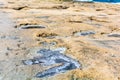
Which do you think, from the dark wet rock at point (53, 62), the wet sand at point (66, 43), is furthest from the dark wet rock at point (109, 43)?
the dark wet rock at point (53, 62)

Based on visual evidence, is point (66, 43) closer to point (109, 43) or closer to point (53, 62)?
point (109, 43)

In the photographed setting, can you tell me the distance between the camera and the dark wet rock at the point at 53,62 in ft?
18.9

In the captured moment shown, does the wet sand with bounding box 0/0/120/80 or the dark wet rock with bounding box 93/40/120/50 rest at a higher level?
the wet sand with bounding box 0/0/120/80

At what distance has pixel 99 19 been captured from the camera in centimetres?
1170

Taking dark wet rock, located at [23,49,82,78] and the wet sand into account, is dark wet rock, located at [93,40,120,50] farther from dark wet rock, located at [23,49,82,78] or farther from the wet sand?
dark wet rock, located at [23,49,82,78]

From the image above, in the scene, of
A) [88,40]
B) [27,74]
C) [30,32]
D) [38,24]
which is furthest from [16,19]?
[27,74]

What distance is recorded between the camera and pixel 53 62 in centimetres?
629

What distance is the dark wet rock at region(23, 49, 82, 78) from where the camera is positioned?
A: 5.76 metres

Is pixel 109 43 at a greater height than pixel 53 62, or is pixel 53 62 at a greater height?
pixel 53 62

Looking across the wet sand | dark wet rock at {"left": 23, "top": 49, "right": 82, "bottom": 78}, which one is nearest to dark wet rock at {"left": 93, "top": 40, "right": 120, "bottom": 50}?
the wet sand

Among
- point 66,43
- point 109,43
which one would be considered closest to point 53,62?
point 66,43

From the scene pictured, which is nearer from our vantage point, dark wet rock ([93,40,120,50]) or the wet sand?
the wet sand

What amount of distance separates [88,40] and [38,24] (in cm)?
257

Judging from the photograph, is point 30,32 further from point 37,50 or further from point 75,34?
point 37,50
